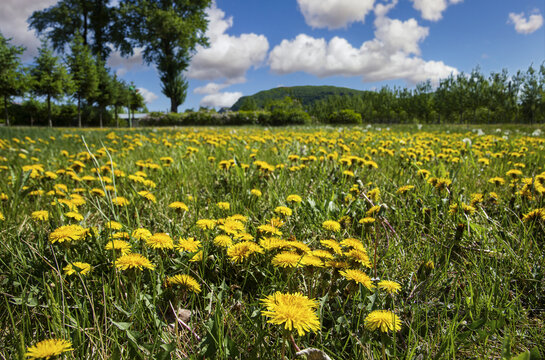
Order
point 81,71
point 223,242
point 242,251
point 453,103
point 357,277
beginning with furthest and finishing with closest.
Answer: point 453,103 → point 81,71 → point 223,242 → point 242,251 → point 357,277

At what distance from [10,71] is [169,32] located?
15232 mm

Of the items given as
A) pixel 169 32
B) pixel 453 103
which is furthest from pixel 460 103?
pixel 169 32

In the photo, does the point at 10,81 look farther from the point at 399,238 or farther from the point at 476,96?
the point at 476,96

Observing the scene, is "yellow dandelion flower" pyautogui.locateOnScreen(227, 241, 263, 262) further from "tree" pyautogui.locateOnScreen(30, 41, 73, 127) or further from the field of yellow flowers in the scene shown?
"tree" pyautogui.locateOnScreen(30, 41, 73, 127)

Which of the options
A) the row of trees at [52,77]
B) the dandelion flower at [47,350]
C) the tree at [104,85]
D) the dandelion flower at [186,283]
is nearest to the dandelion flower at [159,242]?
the dandelion flower at [186,283]

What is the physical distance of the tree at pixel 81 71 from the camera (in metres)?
26.9

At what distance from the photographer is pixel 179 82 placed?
115ft

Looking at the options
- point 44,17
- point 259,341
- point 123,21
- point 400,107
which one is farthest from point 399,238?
point 400,107

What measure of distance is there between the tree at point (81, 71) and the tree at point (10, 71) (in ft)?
14.0

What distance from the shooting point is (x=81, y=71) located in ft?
88.0

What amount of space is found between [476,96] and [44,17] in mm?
57722

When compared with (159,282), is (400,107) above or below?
above

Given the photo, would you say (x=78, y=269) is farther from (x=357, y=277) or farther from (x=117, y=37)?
(x=117, y=37)

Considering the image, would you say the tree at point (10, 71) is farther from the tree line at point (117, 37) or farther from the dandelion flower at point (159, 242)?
the dandelion flower at point (159, 242)
